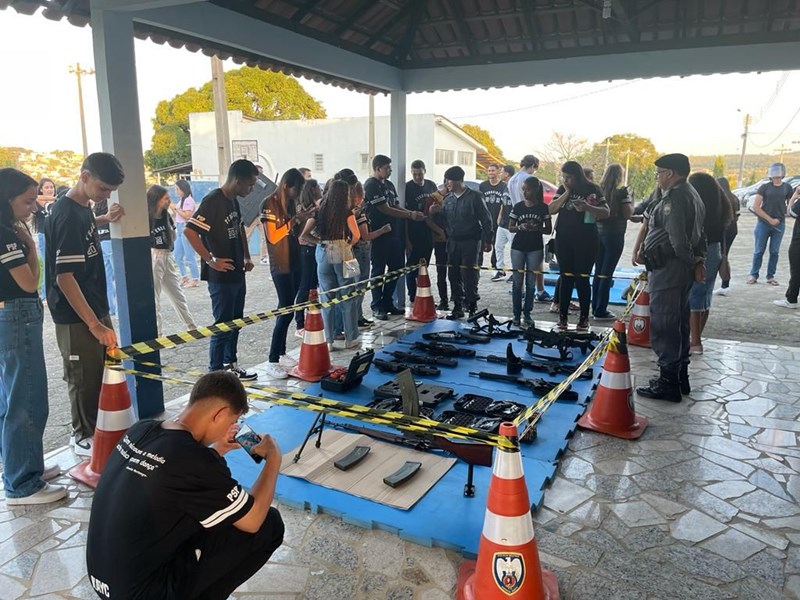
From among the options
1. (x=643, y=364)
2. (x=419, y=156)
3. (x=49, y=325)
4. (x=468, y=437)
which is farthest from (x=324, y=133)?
(x=468, y=437)

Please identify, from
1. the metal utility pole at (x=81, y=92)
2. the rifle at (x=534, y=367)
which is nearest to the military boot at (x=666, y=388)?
the rifle at (x=534, y=367)

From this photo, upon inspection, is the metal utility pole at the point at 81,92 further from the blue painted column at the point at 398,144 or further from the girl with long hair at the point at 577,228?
the girl with long hair at the point at 577,228

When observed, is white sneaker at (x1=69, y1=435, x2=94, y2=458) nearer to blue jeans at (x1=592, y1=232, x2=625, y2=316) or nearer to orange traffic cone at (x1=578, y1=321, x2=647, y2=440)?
orange traffic cone at (x1=578, y1=321, x2=647, y2=440)

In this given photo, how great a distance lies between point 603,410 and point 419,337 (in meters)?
3.17

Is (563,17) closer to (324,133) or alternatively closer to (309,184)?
(309,184)

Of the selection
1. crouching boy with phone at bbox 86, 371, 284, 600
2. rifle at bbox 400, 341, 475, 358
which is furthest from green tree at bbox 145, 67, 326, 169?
crouching boy with phone at bbox 86, 371, 284, 600

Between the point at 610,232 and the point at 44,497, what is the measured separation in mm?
7464

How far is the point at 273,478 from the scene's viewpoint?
2396 mm

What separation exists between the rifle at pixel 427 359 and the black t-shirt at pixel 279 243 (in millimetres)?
1626

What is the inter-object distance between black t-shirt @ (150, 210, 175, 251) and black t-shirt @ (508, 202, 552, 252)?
459 cm

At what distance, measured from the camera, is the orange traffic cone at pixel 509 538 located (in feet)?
8.34

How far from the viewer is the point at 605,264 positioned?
27.9 ft

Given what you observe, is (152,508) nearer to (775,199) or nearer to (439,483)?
(439,483)

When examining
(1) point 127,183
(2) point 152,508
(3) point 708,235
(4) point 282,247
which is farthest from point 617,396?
(1) point 127,183
